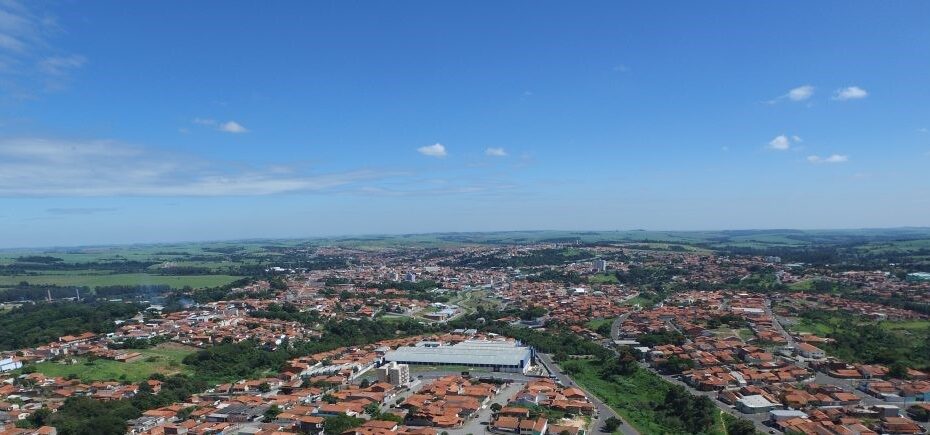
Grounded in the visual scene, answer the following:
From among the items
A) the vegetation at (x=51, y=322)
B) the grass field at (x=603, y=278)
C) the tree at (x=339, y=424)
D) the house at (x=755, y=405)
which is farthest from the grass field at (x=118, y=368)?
the grass field at (x=603, y=278)

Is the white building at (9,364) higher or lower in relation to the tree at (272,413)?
higher

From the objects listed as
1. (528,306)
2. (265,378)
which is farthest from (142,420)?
(528,306)

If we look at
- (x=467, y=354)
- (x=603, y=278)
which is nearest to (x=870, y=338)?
(x=467, y=354)

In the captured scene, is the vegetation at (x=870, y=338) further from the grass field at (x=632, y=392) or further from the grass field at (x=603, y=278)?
the grass field at (x=603, y=278)

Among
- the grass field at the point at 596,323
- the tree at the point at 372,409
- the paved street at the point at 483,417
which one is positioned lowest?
the paved street at the point at 483,417

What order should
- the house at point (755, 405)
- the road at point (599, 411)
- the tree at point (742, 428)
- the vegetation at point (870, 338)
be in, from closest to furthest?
1. the tree at point (742, 428)
2. the road at point (599, 411)
3. the house at point (755, 405)
4. the vegetation at point (870, 338)

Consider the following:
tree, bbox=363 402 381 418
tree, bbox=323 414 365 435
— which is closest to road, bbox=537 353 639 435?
tree, bbox=363 402 381 418
